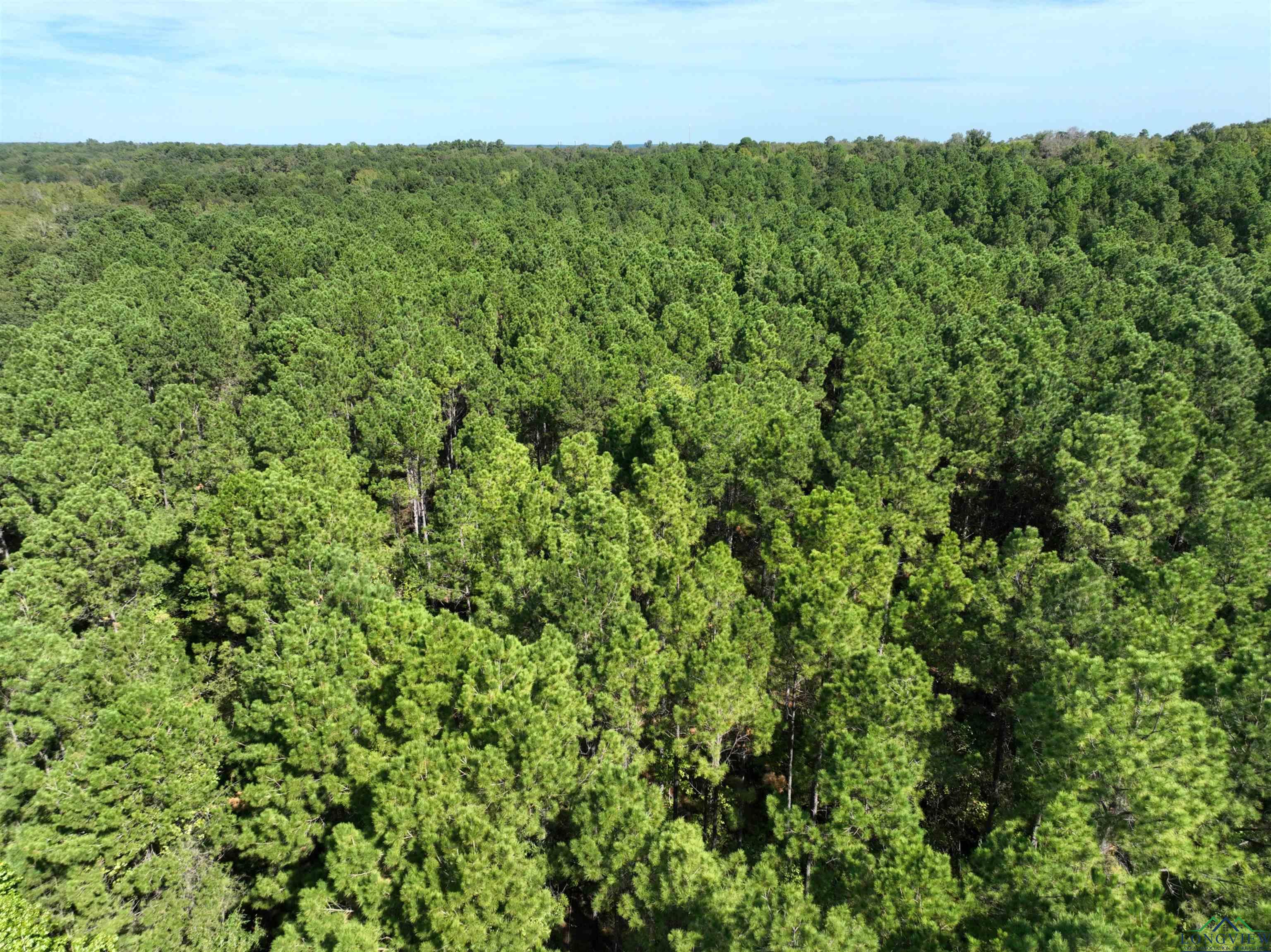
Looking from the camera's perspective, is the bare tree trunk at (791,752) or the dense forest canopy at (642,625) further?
the bare tree trunk at (791,752)

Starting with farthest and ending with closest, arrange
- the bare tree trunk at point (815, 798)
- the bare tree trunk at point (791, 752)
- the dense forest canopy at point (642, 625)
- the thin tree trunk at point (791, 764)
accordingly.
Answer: the bare tree trunk at point (791, 752) < the thin tree trunk at point (791, 764) < the bare tree trunk at point (815, 798) < the dense forest canopy at point (642, 625)

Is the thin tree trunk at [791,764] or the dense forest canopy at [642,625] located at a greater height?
the dense forest canopy at [642,625]

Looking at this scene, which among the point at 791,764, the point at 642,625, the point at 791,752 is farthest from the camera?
the point at 791,752

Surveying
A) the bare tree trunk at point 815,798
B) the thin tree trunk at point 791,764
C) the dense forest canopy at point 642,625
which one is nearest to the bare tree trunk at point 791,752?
the thin tree trunk at point 791,764

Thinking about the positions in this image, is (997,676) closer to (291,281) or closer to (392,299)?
(392,299)

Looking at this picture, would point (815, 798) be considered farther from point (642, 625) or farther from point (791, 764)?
point (642, 625)

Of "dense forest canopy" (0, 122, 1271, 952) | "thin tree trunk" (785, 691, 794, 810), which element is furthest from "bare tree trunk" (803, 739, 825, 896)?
"thin tree trunk" (785, 691, 794, 810)

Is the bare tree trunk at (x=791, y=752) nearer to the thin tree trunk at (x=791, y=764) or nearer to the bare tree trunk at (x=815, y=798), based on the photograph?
the thin tree trunk at (x=791, y=764)

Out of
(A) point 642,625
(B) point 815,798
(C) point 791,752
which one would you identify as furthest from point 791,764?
(A) point 642,625

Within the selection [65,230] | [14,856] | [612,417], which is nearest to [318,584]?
[14,856]

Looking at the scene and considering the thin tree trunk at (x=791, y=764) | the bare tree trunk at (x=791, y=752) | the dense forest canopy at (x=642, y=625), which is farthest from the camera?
the bare tree trunk at (x=791, y=752)
